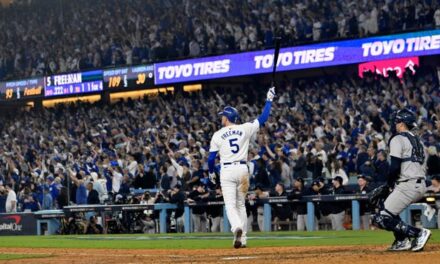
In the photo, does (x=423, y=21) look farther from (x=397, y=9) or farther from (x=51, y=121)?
(x=51, y=121)

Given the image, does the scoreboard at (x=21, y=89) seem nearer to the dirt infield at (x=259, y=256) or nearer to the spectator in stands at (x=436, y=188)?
the spectator in stands at (x=436, y=188)

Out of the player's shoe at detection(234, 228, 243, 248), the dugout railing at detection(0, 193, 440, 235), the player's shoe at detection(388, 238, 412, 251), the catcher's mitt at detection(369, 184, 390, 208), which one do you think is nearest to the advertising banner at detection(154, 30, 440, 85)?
the dugout railing at detection(0, 193, 440, 235)

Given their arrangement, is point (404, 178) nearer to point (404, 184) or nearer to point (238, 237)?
point (404, 184)

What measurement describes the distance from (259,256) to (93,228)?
47.8 feet

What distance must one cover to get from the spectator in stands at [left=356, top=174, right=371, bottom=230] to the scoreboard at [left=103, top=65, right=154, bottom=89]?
18.2 m

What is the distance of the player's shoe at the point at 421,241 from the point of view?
35.9 ft

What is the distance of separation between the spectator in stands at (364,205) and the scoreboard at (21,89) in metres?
24.0

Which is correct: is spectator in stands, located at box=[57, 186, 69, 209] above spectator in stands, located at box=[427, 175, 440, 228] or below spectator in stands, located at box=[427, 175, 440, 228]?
above

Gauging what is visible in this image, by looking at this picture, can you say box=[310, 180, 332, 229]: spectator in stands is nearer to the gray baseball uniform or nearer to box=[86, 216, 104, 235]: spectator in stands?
box=[86, 216, 104, 235]: spectator in stands

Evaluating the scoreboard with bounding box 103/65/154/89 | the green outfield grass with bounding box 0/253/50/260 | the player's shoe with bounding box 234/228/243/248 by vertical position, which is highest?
the scoreboard with bounding box 103/65/154/89

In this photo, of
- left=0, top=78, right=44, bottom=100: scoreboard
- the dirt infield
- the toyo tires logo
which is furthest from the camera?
left=0, top=78, right=44, bottom=100: scoreboard

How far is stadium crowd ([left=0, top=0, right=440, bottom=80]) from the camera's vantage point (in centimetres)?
3048

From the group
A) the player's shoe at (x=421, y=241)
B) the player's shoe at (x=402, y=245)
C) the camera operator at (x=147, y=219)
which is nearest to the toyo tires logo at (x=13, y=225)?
the camera operator at (x=147, y=219)

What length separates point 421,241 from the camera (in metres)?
11.0
